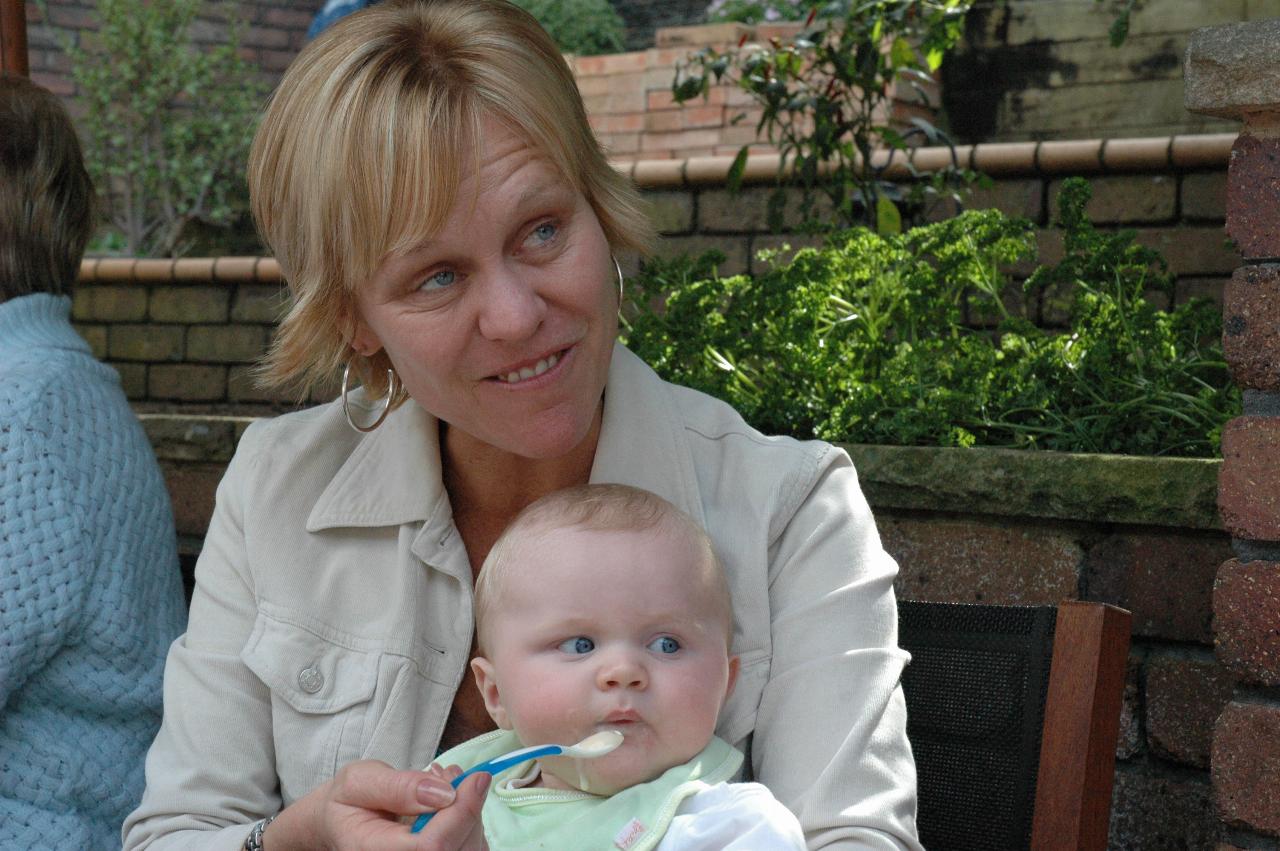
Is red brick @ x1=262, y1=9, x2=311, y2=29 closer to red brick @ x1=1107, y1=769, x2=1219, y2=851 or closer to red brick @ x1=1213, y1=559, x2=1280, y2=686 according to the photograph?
red brick @ x1=1107, y1=769, x2=1219, y2=851

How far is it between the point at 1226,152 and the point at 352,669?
2.59 m

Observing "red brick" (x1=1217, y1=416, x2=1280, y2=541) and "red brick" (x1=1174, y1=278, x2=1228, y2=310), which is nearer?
"red brick" (x1=1217, y1=416, x2=1280, y2=541)

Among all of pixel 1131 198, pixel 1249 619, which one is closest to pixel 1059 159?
pixel 1131 198

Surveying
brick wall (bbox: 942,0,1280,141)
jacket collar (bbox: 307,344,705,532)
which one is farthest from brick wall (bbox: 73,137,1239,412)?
brick wall (bbox: 942,0,1280,141)

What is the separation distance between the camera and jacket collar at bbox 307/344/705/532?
1.79m

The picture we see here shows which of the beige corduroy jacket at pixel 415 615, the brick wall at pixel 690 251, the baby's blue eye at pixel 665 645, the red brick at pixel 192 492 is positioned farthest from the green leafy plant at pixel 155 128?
the baby's blue eye at pixel 665 645

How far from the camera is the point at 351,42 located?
1690mm

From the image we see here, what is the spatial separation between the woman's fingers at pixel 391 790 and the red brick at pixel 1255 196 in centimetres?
106

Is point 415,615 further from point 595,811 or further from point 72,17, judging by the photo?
point 72,17

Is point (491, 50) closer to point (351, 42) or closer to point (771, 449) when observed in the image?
point (351, 42)

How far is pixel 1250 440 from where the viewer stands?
1.71 metres

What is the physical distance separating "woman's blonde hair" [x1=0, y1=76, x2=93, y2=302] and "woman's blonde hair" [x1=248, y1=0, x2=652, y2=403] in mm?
934

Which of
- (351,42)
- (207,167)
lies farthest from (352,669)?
(207,167)

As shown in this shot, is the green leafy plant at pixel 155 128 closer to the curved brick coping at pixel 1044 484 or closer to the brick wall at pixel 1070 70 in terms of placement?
the brick wall at pixel 1070 70
